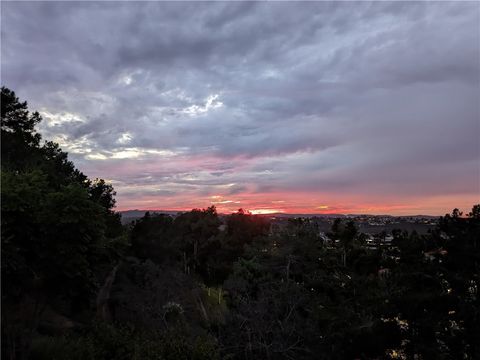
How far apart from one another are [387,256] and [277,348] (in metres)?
8.24

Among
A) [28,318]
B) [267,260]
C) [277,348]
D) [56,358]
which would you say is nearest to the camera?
[56,358]

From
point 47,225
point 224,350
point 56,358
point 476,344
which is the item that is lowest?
point 224,350

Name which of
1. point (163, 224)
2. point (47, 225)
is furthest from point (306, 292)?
point (163, 224)

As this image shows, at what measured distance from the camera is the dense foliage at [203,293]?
11414 millimetres

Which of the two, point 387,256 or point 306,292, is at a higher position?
point 387,256

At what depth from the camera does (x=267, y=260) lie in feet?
128

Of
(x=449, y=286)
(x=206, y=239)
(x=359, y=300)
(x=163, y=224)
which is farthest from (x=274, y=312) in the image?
(x=206, y=239)

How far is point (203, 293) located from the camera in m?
38.1

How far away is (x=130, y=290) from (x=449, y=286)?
19718 millimetres

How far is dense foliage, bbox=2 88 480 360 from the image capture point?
11.4 metres

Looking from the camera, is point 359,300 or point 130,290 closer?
point 359,300

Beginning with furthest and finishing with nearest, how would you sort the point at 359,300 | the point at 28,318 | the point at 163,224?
the point at 163,224 < the point at 359,300 < the point at 28,318

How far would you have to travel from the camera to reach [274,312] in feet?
79.9

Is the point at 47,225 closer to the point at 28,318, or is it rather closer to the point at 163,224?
the point at 28,318
